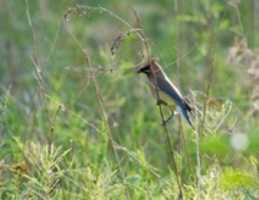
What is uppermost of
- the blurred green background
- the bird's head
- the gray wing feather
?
A: the bird's head

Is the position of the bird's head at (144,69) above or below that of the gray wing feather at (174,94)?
above

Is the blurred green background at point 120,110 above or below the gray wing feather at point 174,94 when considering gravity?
below

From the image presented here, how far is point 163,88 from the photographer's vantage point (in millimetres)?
4020

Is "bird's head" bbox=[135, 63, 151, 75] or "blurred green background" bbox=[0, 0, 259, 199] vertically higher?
"bird's head" bbox=[135, 63, 151, 75]

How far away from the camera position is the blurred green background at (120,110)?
3908 mm

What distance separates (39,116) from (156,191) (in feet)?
3.84

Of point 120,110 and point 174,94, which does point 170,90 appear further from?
point 120,110

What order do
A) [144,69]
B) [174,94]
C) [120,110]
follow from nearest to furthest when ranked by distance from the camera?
[144,69], [174,94], [120,110]

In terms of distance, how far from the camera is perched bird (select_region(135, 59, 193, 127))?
3.90 metres

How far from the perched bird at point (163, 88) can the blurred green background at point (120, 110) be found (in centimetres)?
6

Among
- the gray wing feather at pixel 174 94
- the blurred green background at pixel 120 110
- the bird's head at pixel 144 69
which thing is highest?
the bird's head at pixel 144 69

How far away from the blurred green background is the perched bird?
6 cm

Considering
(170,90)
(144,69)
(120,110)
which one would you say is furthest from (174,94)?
(120,110)

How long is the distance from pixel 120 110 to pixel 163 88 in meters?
1.81
